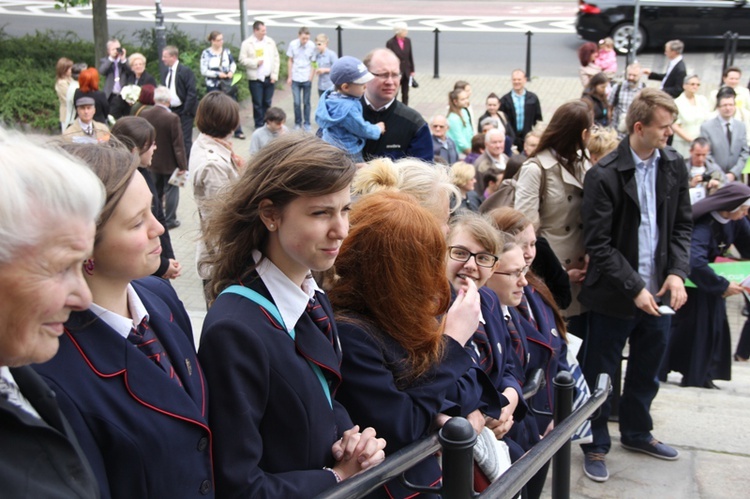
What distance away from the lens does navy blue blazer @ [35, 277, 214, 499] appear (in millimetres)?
1859

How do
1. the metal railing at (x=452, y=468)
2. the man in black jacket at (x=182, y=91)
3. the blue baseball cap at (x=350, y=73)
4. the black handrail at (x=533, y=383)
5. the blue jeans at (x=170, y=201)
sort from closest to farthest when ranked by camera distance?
the metal railing at (x=452, y=468) < the black handrail at (x=533, y=383) < the blue baseball cap at (x=350, y=73) < the blue jeans at (x=170, y=201) < the man in black jacket at (x=182, y=91)

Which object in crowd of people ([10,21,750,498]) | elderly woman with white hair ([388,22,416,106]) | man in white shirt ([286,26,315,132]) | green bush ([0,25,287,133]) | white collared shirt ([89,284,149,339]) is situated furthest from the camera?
elderly woman with white hair ([388,22,416,106])

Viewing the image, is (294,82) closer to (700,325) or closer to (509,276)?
(700,325)

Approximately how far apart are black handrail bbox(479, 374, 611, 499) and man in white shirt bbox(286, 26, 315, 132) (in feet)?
38.3

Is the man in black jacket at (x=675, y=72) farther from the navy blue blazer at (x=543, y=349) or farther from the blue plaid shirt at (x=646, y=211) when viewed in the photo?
the navy blue blazer at (x=543, y=349)

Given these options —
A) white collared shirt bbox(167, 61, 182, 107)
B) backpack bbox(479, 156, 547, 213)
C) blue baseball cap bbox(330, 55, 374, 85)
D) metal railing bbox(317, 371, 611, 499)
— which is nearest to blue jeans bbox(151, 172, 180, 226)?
white collared shirt bbox(167, 61, 182, 107)

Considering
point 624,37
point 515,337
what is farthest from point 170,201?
point 624,37

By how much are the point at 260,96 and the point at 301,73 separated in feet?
2.72

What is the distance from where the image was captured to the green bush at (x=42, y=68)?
14.6 m

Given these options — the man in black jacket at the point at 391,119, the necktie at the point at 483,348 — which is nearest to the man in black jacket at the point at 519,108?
the man in black jacket at the point at 391,119

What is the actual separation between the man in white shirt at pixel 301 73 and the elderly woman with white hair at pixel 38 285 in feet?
44.4

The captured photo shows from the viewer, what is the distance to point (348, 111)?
548 cm

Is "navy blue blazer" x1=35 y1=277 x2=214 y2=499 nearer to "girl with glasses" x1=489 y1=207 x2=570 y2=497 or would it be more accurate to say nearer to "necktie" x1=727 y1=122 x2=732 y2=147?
"girl with glasses" x1=489 y1=207 x2=570 y2=497

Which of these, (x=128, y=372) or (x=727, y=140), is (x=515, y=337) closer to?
(x=128, y=372)
